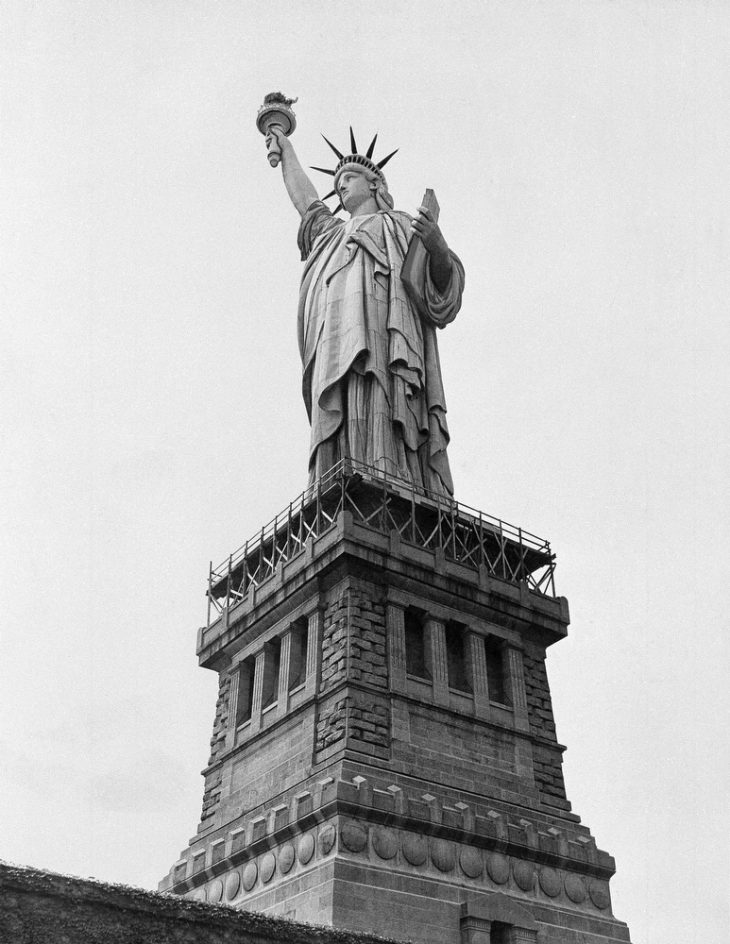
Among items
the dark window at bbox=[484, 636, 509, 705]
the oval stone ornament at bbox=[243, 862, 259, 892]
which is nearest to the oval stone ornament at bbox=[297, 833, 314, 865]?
the oval stone ornament at bbox=[243, 862, 259, 892]

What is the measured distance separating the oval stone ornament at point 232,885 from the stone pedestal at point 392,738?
0.28 feet

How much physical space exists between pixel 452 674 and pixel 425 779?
428cm

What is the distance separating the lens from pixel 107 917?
16.8 m

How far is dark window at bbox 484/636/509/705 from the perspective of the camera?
34.5 metres

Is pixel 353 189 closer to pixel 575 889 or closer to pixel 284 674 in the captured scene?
pixel 284 674

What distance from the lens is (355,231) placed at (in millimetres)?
44469

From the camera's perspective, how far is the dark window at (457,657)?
33812 mm

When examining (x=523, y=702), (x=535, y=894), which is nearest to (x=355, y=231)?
(x=523, y=702)

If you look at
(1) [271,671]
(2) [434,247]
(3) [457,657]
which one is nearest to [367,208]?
(2) [434,247]

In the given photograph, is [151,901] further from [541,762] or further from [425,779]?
[541,762]

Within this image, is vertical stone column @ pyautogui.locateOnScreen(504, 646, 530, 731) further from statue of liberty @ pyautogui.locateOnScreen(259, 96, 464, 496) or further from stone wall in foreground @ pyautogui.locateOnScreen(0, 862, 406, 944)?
stone wall in foreground @ pyautogui.locateOnScreen(0, 862, 406, 944)

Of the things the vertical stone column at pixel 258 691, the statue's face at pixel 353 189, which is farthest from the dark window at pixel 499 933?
the statue's face at pixel 353 189

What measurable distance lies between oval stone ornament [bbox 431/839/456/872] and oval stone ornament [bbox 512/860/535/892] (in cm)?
209

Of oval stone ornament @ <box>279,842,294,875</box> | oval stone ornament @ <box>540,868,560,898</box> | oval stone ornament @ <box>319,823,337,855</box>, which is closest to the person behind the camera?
oval stone ornament @ <box>319,823,337,855</box>
